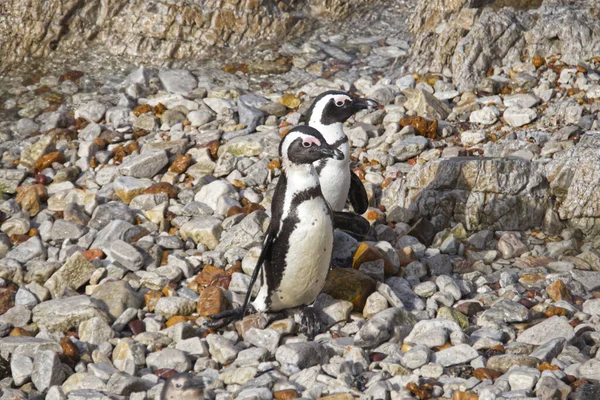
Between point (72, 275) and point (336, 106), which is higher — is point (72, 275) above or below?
below

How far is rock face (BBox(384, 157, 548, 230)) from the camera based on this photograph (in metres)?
6.47

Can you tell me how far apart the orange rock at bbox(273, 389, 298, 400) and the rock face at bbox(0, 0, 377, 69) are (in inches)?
243

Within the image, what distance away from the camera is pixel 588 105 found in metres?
7.65

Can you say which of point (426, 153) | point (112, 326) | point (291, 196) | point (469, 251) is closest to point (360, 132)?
point (426, 153)

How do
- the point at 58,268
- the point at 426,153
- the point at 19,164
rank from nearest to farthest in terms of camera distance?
the point at 58,268 → the point at 426,153 → the point at 19,164

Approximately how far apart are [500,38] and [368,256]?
424 cm

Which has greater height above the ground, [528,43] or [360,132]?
[528,43]

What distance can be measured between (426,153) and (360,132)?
697 mm

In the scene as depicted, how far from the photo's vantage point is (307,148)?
4930mm

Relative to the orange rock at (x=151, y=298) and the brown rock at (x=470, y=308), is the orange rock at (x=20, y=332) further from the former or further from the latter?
the brown rock at (x=470, y=308)

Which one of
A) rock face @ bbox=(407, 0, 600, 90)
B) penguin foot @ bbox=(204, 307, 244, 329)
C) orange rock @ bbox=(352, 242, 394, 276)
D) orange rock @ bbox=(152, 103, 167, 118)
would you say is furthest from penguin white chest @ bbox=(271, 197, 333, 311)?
rock face @ bbox=(407, 0, 600, 90)

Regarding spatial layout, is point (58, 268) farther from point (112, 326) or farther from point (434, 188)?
point (434, 188)

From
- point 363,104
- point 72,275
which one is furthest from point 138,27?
point 72,275

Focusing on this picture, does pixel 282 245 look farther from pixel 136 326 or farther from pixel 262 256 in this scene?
pixel 136 326
